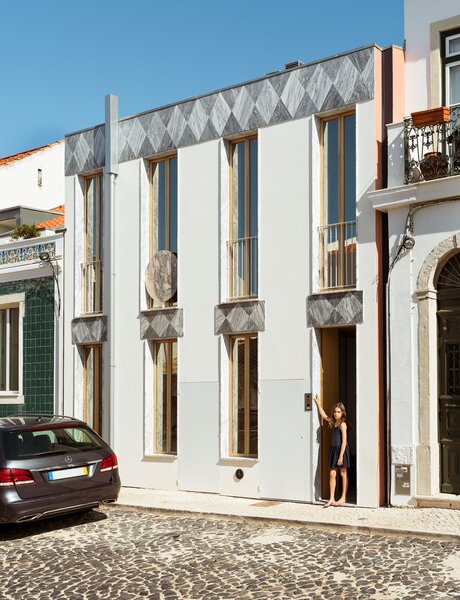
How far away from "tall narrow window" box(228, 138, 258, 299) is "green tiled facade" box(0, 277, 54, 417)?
4.76 meters

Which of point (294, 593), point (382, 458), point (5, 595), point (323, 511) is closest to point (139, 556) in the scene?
point (5, 595)

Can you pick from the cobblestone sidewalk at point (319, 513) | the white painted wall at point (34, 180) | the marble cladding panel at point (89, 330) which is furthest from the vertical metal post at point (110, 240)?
the white painted wall at point (34, 180)

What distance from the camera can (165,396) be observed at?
54.3 ft

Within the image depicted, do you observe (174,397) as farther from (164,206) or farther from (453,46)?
(453,46)

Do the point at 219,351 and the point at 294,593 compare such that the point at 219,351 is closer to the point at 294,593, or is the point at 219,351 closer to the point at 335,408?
the point at 335,408

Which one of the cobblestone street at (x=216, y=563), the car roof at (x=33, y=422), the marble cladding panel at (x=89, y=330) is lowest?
the cobblestone street at (x=216, y=563)

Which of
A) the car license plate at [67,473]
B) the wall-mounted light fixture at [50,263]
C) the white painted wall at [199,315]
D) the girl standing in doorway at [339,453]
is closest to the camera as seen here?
the car license plate at [67,473]

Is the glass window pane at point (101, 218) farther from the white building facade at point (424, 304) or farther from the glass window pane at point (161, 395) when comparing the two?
the white building facade at point (424, 304)

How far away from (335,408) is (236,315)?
2.60 m

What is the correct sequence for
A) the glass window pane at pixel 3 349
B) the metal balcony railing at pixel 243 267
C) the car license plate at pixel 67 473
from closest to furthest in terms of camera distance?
the car license plate at pixel 67 473
the metal balcony railing at pixel 243 267
the glass window pane at pixel 3 349

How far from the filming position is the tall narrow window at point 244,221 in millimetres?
15273

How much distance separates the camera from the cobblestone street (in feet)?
28.5

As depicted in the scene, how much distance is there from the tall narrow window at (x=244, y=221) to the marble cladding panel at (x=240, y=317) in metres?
0.26

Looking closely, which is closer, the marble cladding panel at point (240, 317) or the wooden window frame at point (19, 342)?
the marble cladding panel at point (240, 317)
